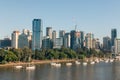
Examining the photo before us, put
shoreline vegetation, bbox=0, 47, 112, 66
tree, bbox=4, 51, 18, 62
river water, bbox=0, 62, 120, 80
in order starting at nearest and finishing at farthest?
river water, bbox=0, 62, 120, 80, tree, bbox=4, 51, 18, 62, shoreline vegetation, bbox=0, 47, 112, 66

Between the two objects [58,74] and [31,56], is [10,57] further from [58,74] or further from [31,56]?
[58,74]

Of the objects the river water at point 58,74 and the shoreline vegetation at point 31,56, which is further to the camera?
the shoreline vegetation at point 31,56

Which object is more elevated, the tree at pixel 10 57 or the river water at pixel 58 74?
the tree at pixel 10 57

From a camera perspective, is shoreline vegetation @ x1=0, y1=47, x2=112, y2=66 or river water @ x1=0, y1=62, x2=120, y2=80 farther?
shoreline vegetation @ x1=0, y1=47, x2=112, y2=66

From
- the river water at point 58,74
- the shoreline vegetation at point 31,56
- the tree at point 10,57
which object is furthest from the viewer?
the shoreline vegetation at point 31,56

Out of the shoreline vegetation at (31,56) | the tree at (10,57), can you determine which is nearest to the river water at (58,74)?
the tree at (10,57)

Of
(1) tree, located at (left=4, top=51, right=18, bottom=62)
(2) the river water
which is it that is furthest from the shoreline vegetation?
(2) the river water

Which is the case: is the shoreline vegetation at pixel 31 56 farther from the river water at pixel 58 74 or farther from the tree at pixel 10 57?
the river water at pixel 58 74

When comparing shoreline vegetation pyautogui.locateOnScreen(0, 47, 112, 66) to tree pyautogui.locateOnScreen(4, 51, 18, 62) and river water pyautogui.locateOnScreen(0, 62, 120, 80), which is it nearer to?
tree pyautogui.locateOnScreen(4, 51, 18, 62)

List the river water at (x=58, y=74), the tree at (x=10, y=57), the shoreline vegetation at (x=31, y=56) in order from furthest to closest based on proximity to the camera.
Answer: the shoreline vegetation at (x=31, y=56) < the tree at (x=10, y=57) < the river water at (x=58, y=74)

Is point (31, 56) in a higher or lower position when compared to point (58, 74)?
higher

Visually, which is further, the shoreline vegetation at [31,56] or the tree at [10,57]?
the shoreline vegetation at [31,56]

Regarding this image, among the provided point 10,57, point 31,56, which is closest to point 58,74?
point 10,57

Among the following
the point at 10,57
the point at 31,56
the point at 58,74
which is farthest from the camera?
the point at 31,56
